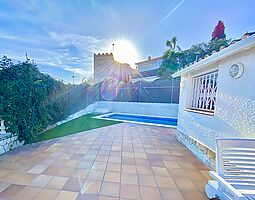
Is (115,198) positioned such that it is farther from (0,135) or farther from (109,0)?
(109,0)

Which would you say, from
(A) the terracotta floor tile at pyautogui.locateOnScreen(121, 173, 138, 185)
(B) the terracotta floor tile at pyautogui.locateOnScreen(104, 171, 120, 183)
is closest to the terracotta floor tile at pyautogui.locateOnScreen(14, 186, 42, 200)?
(B) the terracotta floor tile at pyautogui.locateOnScreen(104, 171, 120, 183)

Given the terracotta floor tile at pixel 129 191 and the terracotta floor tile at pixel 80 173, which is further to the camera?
the terracotta floor tile at pixel 80 173

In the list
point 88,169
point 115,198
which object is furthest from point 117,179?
point 88,169

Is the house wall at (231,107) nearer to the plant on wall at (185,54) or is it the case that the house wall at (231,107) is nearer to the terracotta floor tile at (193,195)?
the terracotta floor tile at (193,195)

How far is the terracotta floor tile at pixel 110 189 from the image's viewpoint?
2.83 metres

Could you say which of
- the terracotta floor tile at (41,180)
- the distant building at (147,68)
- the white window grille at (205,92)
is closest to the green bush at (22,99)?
the terracotta floor tile at (41,180)

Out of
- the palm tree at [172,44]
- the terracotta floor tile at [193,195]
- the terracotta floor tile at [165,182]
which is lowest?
the terracotta floor tile at [165,182]

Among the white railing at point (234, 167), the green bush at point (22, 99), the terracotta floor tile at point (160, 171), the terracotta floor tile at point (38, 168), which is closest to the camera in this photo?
the white railing at point (234, 167)

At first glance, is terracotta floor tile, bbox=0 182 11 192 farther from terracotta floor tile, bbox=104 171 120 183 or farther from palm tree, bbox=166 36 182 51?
palm tree, bbox=166 36 182 51

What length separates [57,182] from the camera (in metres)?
3.13

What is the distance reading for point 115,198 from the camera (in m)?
2.71

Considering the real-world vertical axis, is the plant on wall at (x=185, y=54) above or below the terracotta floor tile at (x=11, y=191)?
above

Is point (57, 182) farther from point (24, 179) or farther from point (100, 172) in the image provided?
point (100, 172)

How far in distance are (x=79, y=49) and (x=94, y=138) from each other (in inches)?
369
